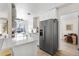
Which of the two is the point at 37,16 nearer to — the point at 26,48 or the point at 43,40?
the point at 43,40

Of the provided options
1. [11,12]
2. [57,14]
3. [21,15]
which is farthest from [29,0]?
[21,15]

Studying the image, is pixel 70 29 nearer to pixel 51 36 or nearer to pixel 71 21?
pixel 71 21

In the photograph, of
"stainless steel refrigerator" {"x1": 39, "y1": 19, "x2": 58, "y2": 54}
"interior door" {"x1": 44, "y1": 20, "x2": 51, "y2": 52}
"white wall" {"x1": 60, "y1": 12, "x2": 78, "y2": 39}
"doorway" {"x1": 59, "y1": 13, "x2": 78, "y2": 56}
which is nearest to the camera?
"stainless steel refrigerator" {"x1": 39, "y1": 19, "x2": 58, "y2": 54}

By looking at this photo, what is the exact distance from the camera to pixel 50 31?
153 inches

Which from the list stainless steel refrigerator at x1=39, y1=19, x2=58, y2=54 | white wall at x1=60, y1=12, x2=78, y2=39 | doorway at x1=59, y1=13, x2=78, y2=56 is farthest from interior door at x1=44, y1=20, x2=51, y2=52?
white wall at x1=60, y1=12, x2=78, y2=39

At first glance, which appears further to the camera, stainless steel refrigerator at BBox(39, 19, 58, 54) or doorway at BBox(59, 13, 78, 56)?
doorway at BBox(59, 13, 78, 56)

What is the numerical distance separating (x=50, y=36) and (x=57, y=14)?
1314 mm

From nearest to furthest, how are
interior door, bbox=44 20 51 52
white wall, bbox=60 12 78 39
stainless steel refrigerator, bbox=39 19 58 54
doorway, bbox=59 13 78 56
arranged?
1. stainless steel refrigerator, bbox=39 19 58 54
2. interior door, bbox=44 20 51 52
3. doorway, bbox=59 13 78 56
4. white wall, bbox=60 12 78 39

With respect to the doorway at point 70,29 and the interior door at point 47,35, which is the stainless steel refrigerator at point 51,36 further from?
the doorway at point 70,29

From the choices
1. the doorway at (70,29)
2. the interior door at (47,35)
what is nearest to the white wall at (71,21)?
the doorway at (70,29)

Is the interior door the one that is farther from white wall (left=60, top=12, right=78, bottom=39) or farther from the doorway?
white wall (left=60, top=12, right=78, bottom=39)

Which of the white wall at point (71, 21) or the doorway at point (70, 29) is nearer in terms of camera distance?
the doorway at point (70, 29)

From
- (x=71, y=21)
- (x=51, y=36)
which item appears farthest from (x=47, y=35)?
(x=71, y=21)

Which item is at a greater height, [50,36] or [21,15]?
[21,15]
